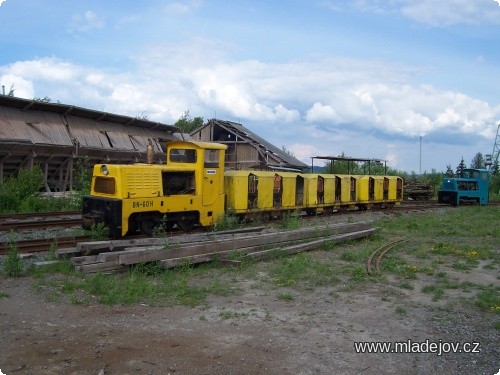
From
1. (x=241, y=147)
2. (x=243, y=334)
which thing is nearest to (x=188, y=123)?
(x=241, y=147)

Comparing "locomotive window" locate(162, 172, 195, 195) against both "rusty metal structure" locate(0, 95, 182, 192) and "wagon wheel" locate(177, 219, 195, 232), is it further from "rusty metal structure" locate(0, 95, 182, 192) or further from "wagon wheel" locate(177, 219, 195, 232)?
"rusty metal structure" locate(0, 95, 182, 192)

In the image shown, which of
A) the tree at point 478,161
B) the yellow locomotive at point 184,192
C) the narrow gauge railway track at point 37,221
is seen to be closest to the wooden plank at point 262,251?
the yellow locomotive at point 184,192

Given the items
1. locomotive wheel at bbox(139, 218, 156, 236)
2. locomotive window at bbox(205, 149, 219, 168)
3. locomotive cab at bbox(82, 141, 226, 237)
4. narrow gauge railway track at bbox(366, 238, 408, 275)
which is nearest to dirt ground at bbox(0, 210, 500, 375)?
narrow gauge railway track at bbox(366, 238, 408, 275)

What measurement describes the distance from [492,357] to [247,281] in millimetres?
4345

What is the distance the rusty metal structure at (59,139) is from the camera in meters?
23.4

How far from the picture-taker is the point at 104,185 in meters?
12.2

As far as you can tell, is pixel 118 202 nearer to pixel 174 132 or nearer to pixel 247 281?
pixel 247 281

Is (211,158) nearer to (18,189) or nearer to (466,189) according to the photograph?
(18,189)

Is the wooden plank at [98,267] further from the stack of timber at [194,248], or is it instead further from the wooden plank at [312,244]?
the wooden plank at [312,244]

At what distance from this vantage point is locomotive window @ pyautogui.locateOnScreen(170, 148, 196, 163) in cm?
1373

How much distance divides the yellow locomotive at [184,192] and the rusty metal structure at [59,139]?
1001 cm

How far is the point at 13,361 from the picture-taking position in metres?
4.92

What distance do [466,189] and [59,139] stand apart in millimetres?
24139

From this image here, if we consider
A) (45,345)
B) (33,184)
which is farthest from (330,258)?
(33,184)
